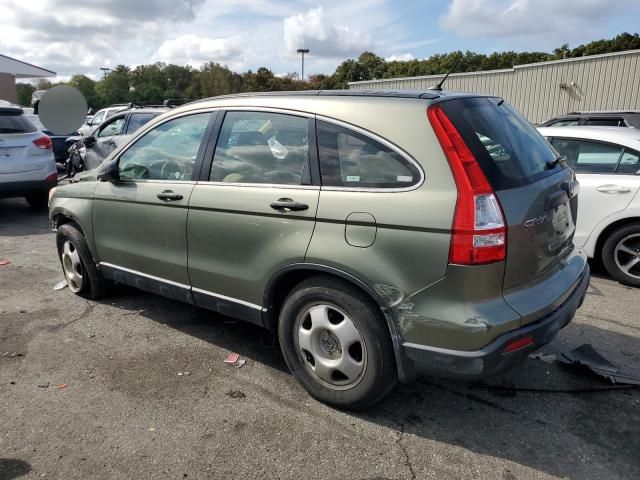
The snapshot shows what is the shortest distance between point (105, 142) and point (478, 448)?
10223 millimetres

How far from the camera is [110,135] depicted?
11.4 meters

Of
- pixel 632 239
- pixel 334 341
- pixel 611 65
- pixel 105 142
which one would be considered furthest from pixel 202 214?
pixel 611 65

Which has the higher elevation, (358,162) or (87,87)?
(87,87)

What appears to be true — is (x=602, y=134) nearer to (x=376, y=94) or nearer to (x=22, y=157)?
(x=376, y=94)

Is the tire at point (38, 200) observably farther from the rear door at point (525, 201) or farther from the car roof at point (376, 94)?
the rear door at point (525, 201)

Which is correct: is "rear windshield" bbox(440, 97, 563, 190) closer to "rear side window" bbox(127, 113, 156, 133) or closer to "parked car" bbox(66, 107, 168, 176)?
"parked car" bbox(66, 107, 168, 176)

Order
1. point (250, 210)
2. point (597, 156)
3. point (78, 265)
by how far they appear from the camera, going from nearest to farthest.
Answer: point (250, 210), point (78, 265), point (597, 156)

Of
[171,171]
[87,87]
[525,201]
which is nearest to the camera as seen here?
[525,201]

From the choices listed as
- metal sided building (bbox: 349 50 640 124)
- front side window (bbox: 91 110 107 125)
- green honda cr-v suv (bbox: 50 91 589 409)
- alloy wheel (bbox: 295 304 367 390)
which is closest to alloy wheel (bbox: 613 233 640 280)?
green honda cr-v suv (bbox: 50 91 589 409)

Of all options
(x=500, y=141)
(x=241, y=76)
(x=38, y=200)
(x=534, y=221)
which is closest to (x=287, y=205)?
(x=500, y=141)

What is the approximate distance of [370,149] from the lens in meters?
2.89

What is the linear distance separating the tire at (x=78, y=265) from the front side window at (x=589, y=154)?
5.08 metres

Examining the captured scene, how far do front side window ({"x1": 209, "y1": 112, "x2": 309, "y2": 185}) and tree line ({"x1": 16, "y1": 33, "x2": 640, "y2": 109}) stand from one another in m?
52.4

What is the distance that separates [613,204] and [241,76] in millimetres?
66705
